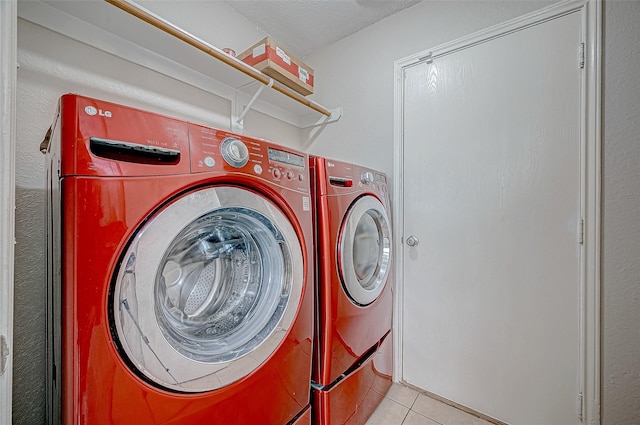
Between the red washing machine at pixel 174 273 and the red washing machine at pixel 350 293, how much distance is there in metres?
0.10

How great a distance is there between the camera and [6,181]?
46cm

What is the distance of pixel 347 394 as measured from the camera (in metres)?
1.14

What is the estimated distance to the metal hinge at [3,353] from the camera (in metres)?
0.45

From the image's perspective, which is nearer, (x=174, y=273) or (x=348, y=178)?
(x=174, y=273)

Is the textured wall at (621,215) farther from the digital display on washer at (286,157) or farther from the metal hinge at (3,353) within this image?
the metal hinge at (3,353)

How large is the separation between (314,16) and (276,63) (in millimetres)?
583

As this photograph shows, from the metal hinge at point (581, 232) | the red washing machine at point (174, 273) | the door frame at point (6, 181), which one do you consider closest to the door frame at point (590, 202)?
the metal hinge at point (581, 232)

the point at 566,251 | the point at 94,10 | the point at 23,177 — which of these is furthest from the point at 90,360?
the point at 566,251

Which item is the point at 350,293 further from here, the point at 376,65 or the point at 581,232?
the point at 376,65

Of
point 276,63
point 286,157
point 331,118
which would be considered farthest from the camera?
point 331,118

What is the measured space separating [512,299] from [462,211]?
488 mm

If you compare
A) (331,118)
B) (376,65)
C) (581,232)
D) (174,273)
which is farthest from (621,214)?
(174,273)

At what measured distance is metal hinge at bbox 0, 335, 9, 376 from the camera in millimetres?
450

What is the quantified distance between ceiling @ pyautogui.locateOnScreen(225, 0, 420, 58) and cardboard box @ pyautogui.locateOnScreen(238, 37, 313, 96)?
0.37m
